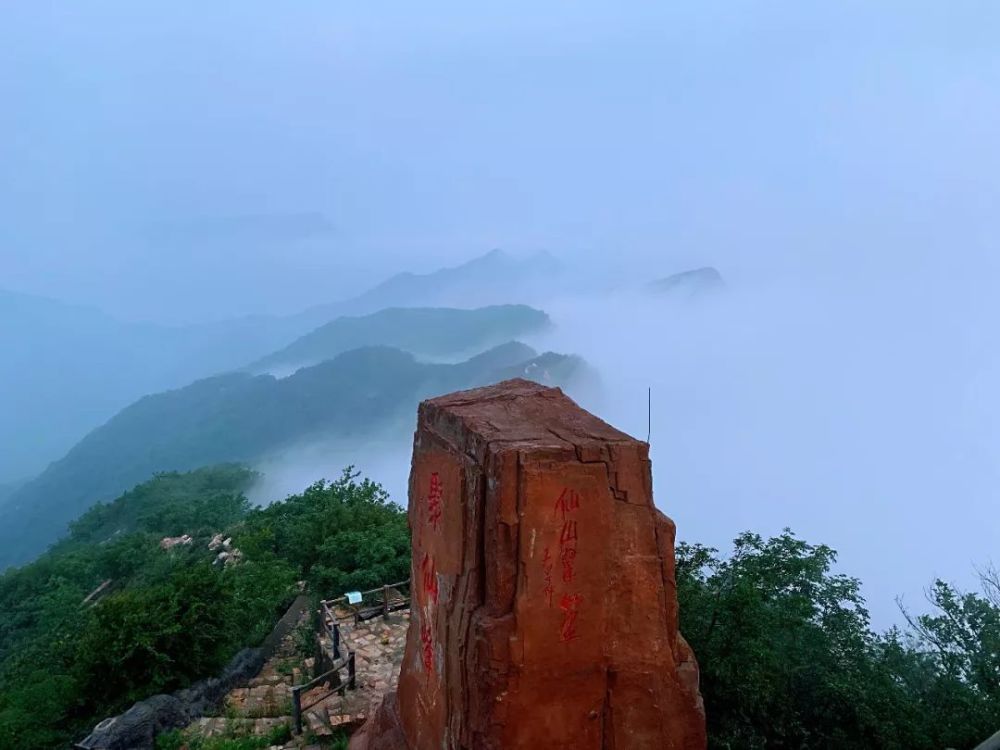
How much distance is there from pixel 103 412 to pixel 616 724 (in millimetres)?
185560

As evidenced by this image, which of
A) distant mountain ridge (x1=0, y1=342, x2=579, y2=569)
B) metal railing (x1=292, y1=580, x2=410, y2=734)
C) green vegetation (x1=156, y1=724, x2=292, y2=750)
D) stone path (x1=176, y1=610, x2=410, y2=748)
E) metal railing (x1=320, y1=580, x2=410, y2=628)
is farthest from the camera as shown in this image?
distant mountain ridge (x1=0, y1=342, x2=579, y2=569)

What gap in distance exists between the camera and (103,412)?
163m

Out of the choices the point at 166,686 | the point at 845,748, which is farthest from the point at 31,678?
the point at 845,748
